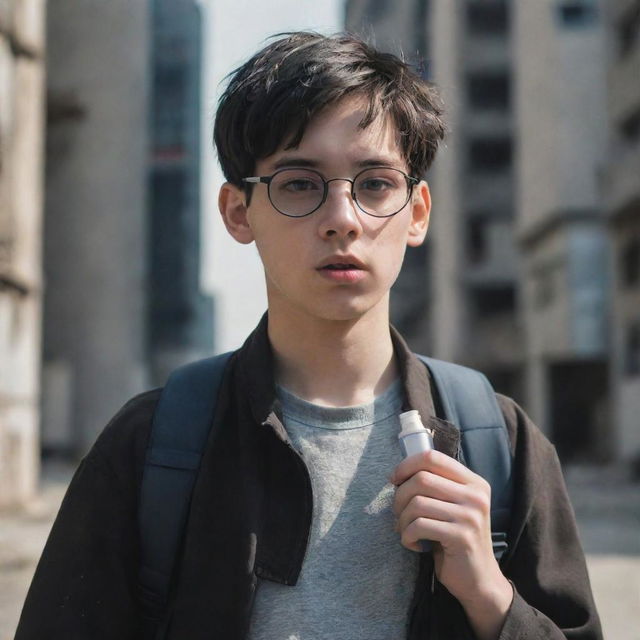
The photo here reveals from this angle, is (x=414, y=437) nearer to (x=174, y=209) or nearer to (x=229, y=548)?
(x=229, y=548)

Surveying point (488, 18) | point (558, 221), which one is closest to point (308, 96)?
point (558, 221)

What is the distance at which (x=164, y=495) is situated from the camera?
1911 millimetres

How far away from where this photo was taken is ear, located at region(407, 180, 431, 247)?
2.24 m

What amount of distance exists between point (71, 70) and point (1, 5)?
1671cm

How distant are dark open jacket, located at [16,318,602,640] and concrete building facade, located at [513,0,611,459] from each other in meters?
27.2

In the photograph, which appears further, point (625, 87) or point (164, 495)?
point (625, 87)

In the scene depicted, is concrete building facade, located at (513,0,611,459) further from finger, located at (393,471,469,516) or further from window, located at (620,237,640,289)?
finger, located at (393,471,469,516)

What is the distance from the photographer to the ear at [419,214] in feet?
7.36

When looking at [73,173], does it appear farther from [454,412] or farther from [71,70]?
[454,412]

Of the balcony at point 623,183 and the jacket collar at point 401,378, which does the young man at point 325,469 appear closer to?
the jacket collar at point 401,378

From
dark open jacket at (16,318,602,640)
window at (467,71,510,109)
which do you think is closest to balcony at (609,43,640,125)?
window at (467,71,510,109)

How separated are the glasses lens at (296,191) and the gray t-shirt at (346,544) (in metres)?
0.42

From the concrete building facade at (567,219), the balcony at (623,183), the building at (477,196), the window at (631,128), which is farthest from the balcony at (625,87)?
the building at (477,196)

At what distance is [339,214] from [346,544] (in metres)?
0.70
